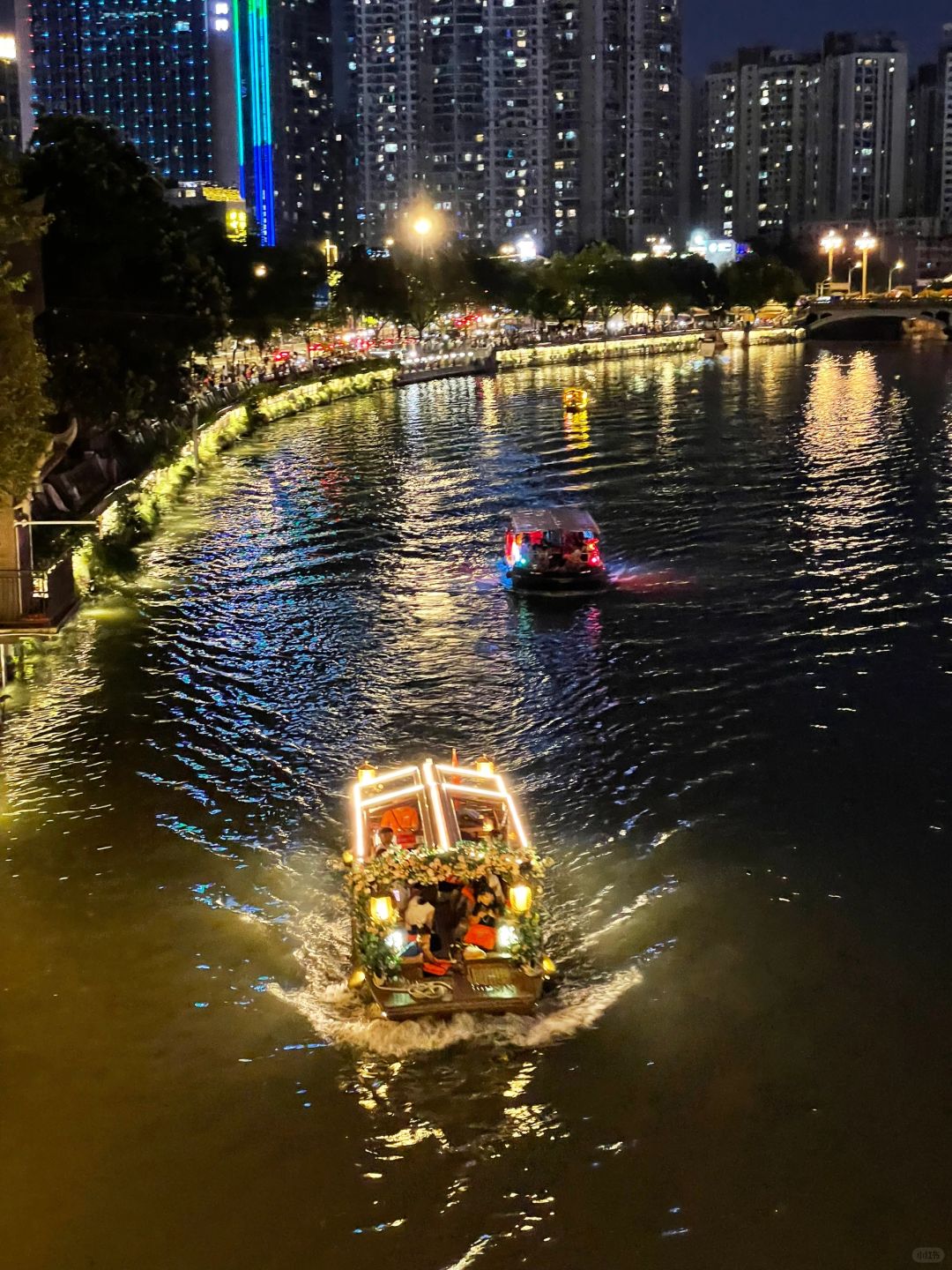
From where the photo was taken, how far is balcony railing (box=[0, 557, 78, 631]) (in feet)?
78.2

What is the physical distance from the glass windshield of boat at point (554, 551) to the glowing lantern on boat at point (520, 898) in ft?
65.9

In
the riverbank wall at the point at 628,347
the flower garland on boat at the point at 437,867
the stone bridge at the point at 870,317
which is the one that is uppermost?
the stone bridge at the point at 870,317

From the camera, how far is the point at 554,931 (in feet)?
56.5

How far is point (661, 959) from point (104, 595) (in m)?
23.2

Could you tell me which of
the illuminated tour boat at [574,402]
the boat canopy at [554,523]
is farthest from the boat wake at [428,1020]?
the illuminated tour boat at [574,402]

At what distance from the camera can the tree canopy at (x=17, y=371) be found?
2069 centimetres

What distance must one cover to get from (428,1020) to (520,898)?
1.76 metres

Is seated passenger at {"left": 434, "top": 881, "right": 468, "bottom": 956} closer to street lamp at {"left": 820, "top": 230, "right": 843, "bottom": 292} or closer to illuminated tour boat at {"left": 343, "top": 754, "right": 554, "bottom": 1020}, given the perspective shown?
illuminated tour boat at {"left": 343, "top": 754, "right": 554, "bottom": 1020}

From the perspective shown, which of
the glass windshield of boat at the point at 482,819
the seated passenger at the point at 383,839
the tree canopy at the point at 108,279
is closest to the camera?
the seated passenger at the point at 383,839

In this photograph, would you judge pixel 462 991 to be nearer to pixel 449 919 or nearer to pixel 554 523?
pixel 449 919

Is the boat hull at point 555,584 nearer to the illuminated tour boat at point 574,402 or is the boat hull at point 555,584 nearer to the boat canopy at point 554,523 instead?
the boat canopy at point 554,523

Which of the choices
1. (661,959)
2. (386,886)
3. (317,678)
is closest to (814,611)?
(317,678)

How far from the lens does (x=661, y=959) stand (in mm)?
16625

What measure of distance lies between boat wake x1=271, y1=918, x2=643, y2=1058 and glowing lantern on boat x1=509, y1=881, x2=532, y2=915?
130cm
